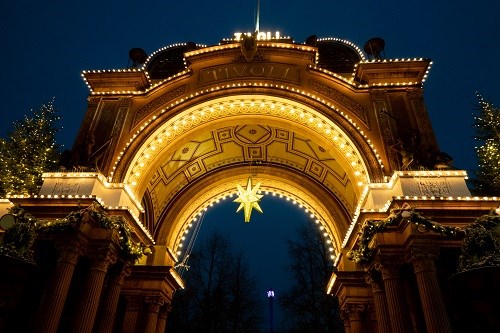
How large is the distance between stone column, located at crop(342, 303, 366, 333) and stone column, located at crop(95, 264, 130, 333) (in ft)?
26.0

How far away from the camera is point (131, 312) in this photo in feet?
44.6

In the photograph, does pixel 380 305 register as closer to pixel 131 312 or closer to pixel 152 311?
pixel 152 311

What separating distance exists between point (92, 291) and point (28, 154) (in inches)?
352

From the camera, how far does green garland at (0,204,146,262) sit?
28.1ft

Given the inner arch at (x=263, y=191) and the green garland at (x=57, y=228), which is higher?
the inner arch at (x=263, y=191)

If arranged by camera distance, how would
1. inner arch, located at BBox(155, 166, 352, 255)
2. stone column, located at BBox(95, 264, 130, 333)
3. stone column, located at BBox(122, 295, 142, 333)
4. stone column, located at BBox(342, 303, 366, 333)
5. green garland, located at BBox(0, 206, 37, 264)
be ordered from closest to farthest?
1. green garland, located at BBox(0, 206, 37, 264)
2. stone column, located at BBox(95, 264, 130, 333)
3. stone column, located at BBox(342, 303, 366, 333)
4. stone column, located at BBox(122, 295, 142, 333)
5. inner arch, located at BBox(155, 166, 352, 255)

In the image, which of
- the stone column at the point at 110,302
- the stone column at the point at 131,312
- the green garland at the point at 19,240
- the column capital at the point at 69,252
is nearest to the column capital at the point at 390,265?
the stone column at the point at 110,302

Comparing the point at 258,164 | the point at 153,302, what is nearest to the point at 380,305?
the point at 153,302

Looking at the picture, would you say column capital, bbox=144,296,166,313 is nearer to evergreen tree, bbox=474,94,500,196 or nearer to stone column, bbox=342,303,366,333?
stone column, bbox=342,303,366,333

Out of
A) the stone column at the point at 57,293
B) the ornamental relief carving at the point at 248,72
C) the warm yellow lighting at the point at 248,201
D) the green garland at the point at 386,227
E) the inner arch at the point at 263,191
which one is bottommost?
the stone column at the point at 57,293

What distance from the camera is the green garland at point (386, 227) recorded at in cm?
852

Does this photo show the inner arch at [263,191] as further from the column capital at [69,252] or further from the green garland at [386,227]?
the column capital at [69,252]

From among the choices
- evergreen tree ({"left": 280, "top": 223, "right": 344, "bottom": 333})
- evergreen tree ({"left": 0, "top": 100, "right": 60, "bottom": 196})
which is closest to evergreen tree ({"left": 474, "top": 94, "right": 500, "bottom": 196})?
evergreen tree ({"left": 280, "top": 223, "right": 344, "bottom": 333})

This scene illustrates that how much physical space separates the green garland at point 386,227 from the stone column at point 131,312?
8.36 m
